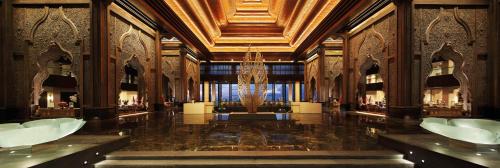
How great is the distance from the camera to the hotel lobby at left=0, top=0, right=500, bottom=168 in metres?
4.10

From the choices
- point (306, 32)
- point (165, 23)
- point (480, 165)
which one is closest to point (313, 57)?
point (306, 32)

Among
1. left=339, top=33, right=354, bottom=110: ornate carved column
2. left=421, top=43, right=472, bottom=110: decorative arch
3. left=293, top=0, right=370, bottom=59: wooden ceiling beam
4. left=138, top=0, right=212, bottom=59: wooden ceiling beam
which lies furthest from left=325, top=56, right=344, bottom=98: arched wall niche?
left=421, top=43, right=472, bottom=110: decorative arch

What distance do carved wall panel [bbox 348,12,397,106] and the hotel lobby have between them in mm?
64

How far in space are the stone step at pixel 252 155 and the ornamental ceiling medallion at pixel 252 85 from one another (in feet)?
20.9

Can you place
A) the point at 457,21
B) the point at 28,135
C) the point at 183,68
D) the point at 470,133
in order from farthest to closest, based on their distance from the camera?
the point at 183,68 < the point at 457,21 < the point at 470,133 < the point at 28,135

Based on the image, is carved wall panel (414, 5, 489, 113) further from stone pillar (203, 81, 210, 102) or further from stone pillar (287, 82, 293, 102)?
stone pillar (203, 81, 210, 102)

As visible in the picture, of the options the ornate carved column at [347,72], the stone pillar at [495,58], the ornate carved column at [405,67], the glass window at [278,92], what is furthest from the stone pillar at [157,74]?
the glass window at [278,92]

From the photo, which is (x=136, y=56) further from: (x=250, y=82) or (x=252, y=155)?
(x=252, y=155)

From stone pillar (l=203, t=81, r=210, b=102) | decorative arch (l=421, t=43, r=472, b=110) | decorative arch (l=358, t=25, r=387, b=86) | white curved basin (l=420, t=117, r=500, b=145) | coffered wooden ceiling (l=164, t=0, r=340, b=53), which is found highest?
coffered wooden ceiling (l=164, t=0, r=340, b=53)

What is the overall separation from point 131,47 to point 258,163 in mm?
8222

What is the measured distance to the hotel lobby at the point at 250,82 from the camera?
4102mm

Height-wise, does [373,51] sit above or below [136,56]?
above

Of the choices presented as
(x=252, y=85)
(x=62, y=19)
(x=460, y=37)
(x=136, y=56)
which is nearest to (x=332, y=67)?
(x=252, y=85)

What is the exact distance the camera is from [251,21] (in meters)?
16.1
